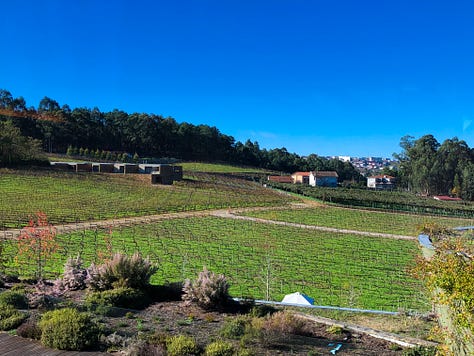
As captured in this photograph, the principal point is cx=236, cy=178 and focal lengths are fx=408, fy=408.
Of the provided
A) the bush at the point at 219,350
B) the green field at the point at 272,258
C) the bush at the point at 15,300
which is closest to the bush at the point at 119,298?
the bush at the point at 15,300

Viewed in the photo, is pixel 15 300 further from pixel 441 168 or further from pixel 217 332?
pixel 441 168

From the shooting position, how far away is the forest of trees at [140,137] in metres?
95.2

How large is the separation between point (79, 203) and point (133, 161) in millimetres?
46105

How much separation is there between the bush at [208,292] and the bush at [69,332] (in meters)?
3.06

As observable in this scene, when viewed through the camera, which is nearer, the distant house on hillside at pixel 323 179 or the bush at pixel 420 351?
the bush at pixel 420 351

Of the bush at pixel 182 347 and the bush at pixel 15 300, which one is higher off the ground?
the bush at pixel 182 347

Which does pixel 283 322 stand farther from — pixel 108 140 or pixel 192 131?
pixel 192 131

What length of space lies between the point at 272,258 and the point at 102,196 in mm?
32608

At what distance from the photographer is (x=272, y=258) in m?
25.9

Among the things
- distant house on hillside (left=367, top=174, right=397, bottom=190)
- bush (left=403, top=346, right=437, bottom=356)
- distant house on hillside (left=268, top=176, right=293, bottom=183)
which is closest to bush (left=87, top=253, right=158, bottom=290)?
bush (left=403, top=346, right=437, bottom=356)

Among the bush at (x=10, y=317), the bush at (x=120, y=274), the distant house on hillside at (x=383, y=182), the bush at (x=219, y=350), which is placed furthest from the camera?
the distant house on hillside at (x=383, y=182)

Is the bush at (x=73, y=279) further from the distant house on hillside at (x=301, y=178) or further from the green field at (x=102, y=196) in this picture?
the distant house on hillside at (x=301, y=178)

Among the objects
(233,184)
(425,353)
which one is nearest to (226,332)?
(425,353)

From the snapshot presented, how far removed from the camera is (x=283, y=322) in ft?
30.1
